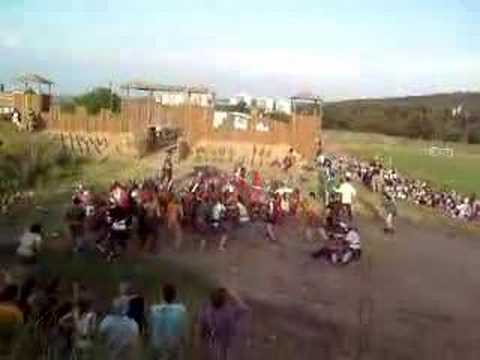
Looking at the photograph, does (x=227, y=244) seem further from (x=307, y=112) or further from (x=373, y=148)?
(x=373, y=148)

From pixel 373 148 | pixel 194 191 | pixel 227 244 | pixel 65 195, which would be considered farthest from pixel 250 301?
pixel 373 148

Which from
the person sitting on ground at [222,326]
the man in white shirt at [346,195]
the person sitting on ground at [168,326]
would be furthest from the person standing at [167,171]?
the person sitting on ground at [168,326]

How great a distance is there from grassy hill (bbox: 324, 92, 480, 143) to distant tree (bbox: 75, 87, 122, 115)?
19987mm

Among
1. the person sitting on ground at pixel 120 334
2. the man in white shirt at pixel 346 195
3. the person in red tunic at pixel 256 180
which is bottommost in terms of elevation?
the man in white shirt at pixel 346 195

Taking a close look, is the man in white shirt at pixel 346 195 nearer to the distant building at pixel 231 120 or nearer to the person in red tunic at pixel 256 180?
the person in red tunic at pixel 256 180

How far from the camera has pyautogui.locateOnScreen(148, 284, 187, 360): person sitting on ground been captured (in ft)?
19.4

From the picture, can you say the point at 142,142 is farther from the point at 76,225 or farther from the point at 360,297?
the point at 360,297

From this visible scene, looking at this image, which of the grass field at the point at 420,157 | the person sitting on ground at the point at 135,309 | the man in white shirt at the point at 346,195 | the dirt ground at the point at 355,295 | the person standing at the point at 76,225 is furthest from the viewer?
the grass field at the point at 420,157

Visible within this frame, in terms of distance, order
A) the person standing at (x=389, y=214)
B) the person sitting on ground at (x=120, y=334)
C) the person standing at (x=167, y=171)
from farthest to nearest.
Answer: the person standing at (x=389, y=214) < the person standing at (x=167, y=171) < the person sitting on ground at (x=120, y=334)

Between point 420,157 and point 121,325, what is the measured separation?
36.5 m

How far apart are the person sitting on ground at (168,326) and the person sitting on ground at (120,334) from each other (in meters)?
0.13

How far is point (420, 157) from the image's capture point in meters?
41.8

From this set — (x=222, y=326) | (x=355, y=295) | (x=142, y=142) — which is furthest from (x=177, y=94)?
(x=222, y=326)

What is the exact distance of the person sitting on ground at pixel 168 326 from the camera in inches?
233
